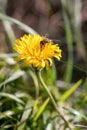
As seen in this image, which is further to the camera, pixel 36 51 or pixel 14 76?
pixel 14 76

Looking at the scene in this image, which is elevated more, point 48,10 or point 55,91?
point 48,10

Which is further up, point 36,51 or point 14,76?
point 14,76

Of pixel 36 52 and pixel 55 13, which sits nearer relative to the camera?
pixel 36 52

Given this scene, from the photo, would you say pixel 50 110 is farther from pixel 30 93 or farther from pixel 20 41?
pixel 20 41

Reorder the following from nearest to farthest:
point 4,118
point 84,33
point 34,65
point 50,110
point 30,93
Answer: point 34,65 < point 4,118 < point 50,110 < point 30,93 < point 84,33

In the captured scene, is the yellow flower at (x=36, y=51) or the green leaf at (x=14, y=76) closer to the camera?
the yellow flower at (x=36, y=51)

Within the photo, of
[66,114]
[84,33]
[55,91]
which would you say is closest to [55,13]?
[84,33]

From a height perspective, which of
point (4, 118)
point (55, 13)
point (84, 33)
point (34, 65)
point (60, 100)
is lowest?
point (34, 65)

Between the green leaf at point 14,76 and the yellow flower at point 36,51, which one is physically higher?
the green leaf at point 14,76
